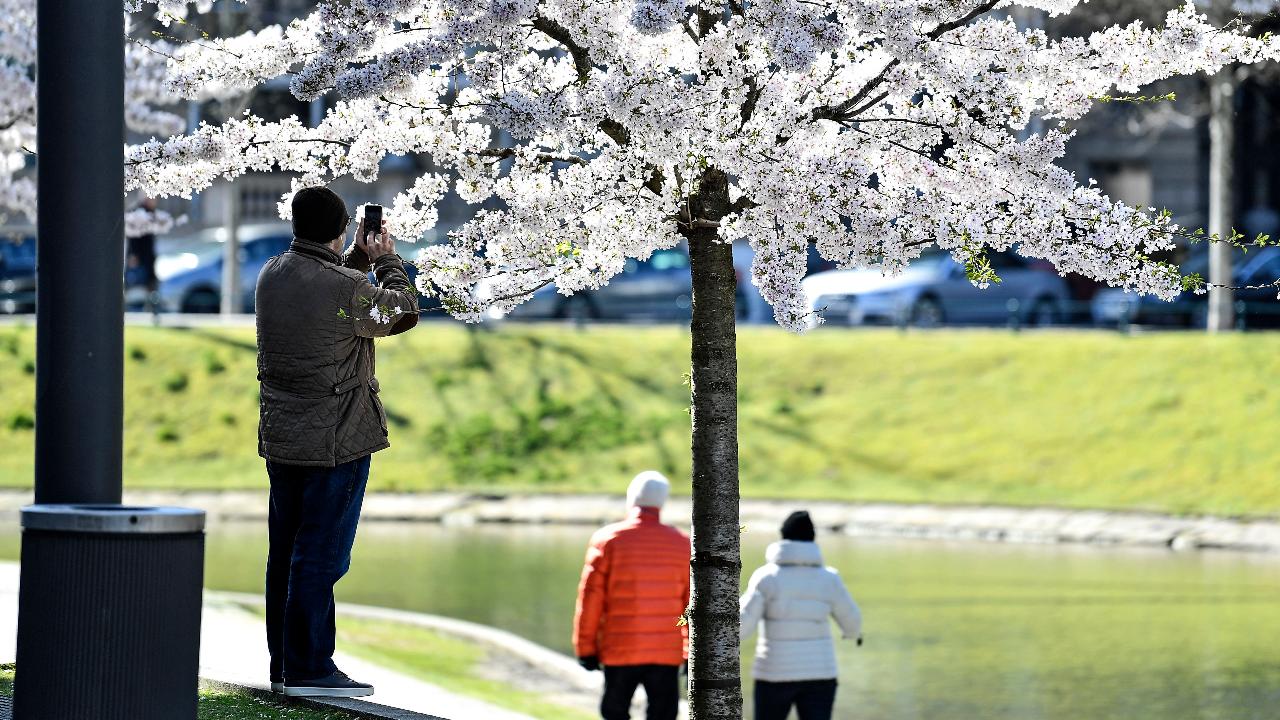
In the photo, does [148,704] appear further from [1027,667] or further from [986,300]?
[986,300]

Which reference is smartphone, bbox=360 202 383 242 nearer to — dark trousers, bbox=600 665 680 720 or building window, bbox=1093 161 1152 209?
dark trousers, bbox=600 665 680 720

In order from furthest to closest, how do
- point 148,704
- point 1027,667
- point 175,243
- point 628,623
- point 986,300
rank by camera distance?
1. point 175,243
2. point 986,300
3. point 1027,667
4. point 628,623
5. point 148,704

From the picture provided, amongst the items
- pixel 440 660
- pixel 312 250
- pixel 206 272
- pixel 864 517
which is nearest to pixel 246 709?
pixel 312 250

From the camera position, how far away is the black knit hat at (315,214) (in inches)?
265

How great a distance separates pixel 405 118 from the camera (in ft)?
25.2

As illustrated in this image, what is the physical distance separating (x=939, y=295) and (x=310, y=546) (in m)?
26.5

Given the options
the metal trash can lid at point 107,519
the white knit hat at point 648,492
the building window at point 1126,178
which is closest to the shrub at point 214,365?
the white knit hat at point 648,492

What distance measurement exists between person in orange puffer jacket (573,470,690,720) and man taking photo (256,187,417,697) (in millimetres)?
2292

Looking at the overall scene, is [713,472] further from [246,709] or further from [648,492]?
[246,709]

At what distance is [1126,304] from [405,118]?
80.9ft

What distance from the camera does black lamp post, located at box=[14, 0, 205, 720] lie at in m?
5.29

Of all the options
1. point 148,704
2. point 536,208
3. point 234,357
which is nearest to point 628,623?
point 536,208

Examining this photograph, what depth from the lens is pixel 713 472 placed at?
7.41m

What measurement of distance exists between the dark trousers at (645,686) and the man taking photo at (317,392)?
2441 millimetres
